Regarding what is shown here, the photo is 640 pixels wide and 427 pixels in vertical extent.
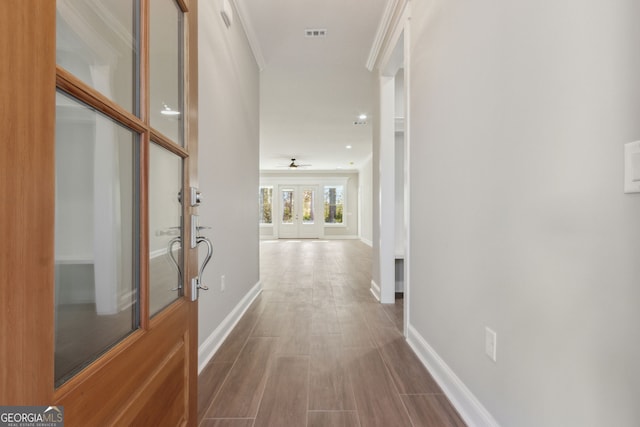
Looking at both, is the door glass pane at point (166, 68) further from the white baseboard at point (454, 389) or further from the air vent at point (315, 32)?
the air vent at point (315, 32)

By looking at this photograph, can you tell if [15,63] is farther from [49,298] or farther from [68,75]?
[49,298]

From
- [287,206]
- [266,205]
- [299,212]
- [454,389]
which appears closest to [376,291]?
[454,389]

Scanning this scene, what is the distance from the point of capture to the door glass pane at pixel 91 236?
584mm

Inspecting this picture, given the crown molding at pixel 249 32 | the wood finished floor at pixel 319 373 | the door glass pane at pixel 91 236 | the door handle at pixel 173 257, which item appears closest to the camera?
the door glass pane at pixel 91 236

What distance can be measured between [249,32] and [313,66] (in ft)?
3.02

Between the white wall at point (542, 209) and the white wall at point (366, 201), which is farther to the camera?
the white wall at point (366, 201)

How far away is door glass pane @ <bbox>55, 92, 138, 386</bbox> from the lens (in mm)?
584

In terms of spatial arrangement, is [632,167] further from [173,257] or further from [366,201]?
[366,201]

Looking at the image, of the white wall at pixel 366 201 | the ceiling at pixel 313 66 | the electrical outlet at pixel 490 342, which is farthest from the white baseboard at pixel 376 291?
the white wall at pixel 366 201

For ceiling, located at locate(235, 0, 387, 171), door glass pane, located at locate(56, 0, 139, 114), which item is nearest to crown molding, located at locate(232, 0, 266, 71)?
ceiling, located at locate(235, 0, 387, 171)

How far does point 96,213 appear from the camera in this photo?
70 centimetres

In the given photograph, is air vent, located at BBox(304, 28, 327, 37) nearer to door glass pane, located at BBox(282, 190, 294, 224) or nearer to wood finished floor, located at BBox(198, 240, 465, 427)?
wood finished floor, located at BBox(198, 240, 465, 427)

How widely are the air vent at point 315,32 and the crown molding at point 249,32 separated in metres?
0.51

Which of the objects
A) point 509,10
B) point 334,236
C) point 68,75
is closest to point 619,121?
point 509,10
